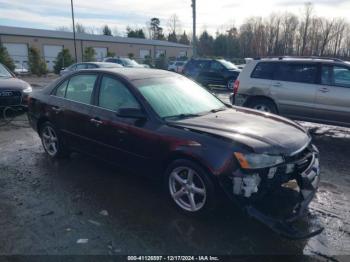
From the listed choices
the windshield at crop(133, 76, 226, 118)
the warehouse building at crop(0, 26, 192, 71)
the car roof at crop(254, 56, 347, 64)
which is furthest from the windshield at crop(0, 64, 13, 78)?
the warehouse building at crop(0, 26, 192, 71)

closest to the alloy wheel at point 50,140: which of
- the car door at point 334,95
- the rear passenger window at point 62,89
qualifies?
the rear passenger window at point 62,89

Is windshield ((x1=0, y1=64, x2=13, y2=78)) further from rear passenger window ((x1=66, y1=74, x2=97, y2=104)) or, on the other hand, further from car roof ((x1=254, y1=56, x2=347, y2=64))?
car roof ((x1=254, y1=56, x2=347, y2=64))

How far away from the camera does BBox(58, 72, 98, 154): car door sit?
456 centimetres

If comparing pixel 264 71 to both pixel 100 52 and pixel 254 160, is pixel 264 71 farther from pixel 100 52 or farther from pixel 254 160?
pixel 100 52

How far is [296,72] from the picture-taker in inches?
288

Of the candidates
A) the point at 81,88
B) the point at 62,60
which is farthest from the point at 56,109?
the point at 62,60

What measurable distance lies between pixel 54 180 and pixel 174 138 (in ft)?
7.27

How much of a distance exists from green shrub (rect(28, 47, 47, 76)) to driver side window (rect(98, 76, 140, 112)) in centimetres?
2829

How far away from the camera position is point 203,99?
4504 mm

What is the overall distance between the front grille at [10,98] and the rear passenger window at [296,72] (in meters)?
7.06

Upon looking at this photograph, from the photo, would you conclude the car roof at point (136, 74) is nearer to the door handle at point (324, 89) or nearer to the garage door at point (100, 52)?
the door handle at point (324, 89)

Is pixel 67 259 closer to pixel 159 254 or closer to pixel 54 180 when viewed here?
pixel 159 254

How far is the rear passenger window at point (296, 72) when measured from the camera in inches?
279

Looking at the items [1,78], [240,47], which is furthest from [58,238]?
[240,47]
